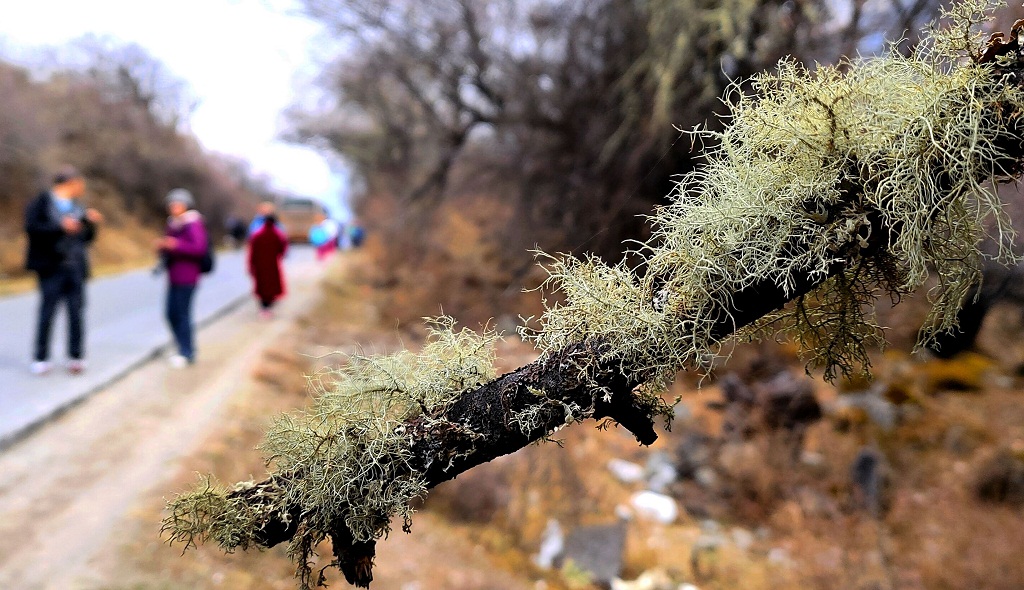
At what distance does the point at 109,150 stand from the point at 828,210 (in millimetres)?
28885

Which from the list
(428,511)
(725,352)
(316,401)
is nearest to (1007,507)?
(428,511)

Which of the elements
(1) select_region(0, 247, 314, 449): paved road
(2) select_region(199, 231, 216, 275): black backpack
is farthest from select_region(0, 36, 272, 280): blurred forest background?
(2) select_region(199, 231, 216, 275): black backpack

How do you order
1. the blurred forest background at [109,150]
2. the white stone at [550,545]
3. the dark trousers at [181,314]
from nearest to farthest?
the white stone at [550,545]
the dark trousers at [181,314]
the blurred forest background at [109,150]

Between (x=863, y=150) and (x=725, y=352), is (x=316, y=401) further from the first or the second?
(x=863, y=150)

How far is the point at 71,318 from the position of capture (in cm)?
541

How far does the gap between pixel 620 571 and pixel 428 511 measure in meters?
1.11

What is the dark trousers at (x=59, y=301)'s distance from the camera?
526 cm

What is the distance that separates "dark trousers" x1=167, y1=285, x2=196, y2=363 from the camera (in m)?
5.99

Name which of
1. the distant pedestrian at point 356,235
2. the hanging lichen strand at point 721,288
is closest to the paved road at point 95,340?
the hanging lichen strand at point 721,288

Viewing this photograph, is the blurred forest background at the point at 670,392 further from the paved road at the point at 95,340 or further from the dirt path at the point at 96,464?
the paved road at the point at 95,340

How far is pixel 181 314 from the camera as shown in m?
6.00

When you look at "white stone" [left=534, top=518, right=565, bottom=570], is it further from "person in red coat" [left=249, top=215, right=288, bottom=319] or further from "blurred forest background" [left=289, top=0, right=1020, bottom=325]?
"person in red coat" [left=249, top=215, right=288, bottom=319]

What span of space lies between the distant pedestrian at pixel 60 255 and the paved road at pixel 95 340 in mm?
271

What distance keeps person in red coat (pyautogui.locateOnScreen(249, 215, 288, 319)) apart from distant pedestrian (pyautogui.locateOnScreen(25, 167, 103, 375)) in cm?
228
